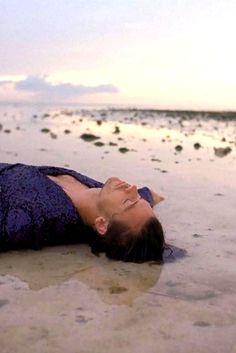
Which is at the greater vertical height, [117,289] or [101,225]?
[101,225]

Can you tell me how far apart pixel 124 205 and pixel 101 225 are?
0.70ft

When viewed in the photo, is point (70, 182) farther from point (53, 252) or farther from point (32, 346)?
point (32, 346)

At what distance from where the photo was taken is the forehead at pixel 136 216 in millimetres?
3781

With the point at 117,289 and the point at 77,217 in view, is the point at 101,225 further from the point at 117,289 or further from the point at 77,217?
the point at 117,289

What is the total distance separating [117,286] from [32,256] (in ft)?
2.66

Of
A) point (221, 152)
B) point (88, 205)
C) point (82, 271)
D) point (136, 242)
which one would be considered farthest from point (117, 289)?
point (221, 152)

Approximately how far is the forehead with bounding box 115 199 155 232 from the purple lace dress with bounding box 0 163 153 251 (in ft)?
1.60

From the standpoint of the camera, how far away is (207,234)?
4.58 meters

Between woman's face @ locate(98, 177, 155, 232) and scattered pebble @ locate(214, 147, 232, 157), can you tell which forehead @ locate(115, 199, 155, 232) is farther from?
scattered pebble @ locate(214, 147, 232, 157)

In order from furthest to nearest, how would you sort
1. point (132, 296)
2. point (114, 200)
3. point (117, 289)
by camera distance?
point (114, 200) < point (117, 289) < point (132, 296)

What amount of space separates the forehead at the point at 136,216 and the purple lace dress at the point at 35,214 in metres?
0.49

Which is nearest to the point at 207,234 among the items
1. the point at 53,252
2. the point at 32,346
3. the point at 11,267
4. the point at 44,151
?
the point at 53,252

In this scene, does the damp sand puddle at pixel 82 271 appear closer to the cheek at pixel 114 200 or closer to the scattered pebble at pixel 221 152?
the cheek at pixel 114 200

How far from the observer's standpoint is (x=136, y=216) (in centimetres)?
379
